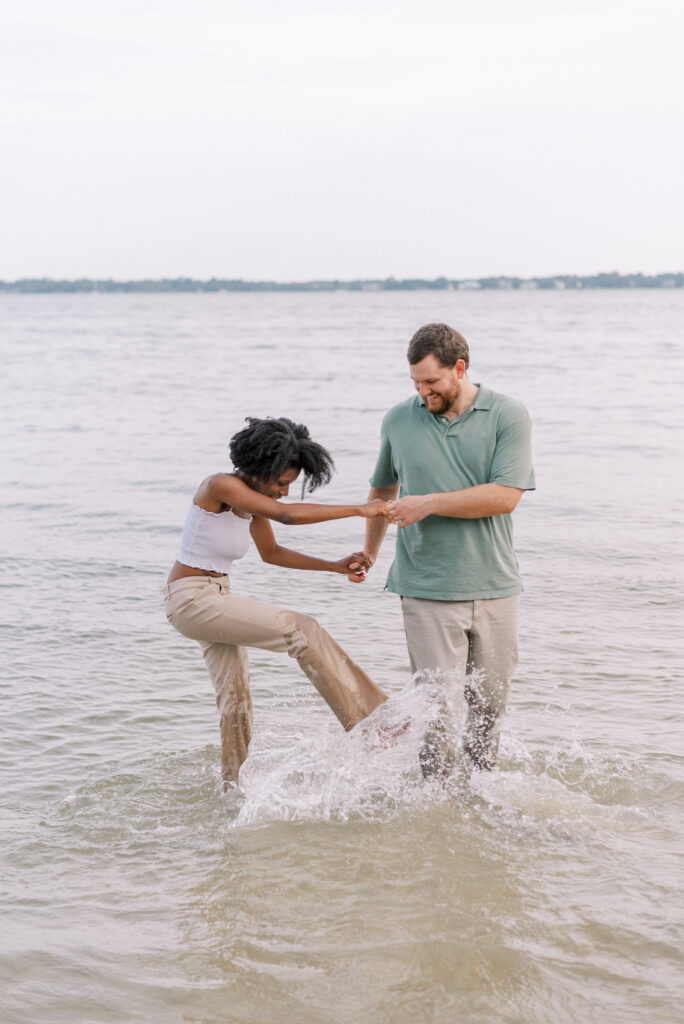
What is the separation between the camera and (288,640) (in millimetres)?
5215

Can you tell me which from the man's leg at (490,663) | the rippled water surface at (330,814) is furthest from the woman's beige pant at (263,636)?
the man's leg at (490,663)

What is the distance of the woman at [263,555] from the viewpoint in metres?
5.07

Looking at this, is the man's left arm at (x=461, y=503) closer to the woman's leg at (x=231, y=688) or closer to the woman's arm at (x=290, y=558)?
the woman's arm at (x=290, y=558)

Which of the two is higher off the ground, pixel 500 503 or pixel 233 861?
pixel 500 503

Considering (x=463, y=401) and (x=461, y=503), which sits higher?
(x=463, y=401)

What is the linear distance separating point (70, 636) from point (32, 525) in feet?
16.2

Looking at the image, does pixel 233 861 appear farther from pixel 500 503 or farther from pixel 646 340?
pixel 646 340

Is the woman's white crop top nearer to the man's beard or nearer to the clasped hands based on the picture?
the clasped hands

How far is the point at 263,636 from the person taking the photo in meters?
5.20

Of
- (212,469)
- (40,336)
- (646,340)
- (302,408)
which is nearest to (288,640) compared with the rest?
(212,469)

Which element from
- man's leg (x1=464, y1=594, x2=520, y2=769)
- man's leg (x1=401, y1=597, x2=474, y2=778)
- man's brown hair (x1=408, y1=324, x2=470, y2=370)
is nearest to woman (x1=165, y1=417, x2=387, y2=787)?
man's leg (x1=401, y1=597, x2=474, y2=778)

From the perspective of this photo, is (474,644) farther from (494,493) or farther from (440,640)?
(494,493)

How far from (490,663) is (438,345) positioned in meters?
1.51

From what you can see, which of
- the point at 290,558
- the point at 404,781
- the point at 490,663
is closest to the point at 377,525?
the point at 290,558
